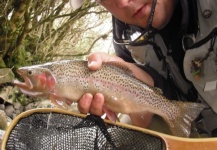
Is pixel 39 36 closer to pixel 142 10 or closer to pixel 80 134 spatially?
pixel 142 10

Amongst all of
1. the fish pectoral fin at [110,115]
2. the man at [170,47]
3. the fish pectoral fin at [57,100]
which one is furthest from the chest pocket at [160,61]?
the fish pectoral fin at [57,100]

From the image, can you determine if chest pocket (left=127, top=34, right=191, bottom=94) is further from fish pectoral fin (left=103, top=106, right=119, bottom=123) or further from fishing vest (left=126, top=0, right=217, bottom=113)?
fish pectoral fin (left=103, top=106, right=119, bottom=123)

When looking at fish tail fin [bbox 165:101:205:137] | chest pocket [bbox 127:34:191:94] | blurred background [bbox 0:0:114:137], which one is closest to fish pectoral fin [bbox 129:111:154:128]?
fish tail fin [bbox 165:101:205:137]

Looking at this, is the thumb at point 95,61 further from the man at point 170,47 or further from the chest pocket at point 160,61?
the chest pocket at point 160,61

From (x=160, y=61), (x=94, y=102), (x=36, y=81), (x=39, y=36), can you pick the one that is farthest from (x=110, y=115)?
(x=39, y=36)

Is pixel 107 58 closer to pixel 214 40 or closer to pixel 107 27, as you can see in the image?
pixel 214 40
